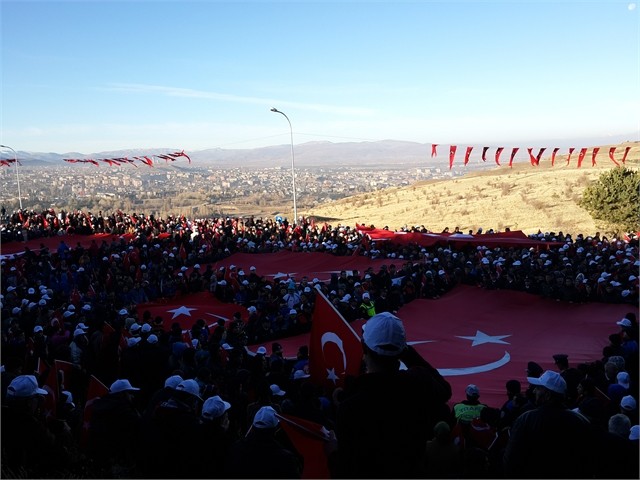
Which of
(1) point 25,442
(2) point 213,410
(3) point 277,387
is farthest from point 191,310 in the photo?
(2) point 213,410

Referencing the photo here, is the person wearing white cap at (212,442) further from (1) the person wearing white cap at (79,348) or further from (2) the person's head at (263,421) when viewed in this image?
(1) the person wearing white cap at (79,348)

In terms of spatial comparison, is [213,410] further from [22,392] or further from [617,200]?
[617,200]

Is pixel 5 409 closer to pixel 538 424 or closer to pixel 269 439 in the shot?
pixel 269 439

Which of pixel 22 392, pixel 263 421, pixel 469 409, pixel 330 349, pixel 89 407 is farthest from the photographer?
pixel 330 349

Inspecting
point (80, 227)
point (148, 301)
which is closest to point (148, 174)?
point (80, 227)

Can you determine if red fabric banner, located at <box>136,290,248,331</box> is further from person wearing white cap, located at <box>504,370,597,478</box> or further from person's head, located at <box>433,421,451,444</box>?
person wearing white cap, located at <box>504,370,597,478</box>

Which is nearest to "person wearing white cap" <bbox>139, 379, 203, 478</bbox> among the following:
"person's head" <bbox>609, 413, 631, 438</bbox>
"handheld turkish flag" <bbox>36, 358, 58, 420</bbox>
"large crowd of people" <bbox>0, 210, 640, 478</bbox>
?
"large crowd of people" <bbox>0, 210, 640, 478</bbox>

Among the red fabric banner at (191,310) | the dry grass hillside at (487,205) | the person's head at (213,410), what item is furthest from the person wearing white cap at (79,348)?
the dry grass hillside at (487,205)
